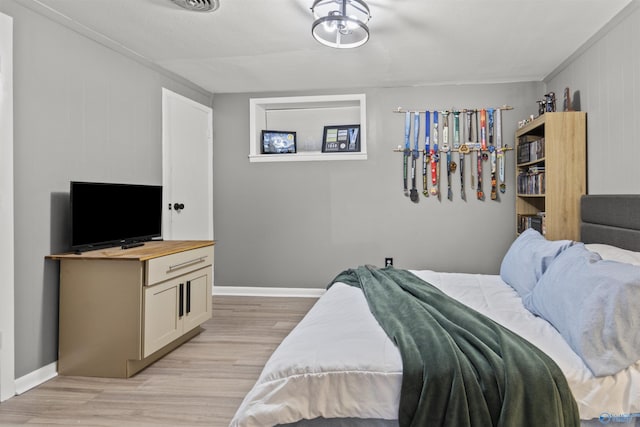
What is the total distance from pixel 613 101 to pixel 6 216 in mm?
4119

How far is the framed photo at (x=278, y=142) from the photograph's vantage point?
5242 millimetres

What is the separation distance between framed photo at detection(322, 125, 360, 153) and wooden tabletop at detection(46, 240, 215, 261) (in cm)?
211

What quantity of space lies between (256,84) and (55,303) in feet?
9.82

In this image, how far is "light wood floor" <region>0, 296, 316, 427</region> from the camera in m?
2.34

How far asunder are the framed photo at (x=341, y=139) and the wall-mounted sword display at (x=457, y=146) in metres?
0.51

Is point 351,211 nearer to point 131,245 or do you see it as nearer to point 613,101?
point 131,245

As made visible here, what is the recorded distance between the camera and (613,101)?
10.3 feet

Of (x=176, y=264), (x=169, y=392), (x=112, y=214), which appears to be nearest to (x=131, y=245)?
(x=112, y=214)

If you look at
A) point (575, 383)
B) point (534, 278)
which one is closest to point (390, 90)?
point (534, 278)

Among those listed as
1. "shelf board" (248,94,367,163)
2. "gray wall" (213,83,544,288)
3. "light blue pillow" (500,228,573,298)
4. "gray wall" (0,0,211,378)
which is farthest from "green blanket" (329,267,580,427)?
"shelf board" (248,94,367,163)

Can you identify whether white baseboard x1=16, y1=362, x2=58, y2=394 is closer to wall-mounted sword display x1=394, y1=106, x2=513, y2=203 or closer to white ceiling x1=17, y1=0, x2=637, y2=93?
white ceiling x1=17, y1=0, x2=637, y2=93

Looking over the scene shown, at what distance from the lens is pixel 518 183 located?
4.62 meters

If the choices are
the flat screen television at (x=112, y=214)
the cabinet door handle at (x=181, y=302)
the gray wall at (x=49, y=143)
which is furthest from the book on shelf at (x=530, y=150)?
the gray wall at (x=49, y=143)

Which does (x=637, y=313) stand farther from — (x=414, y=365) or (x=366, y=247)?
(x=366, y=247)
